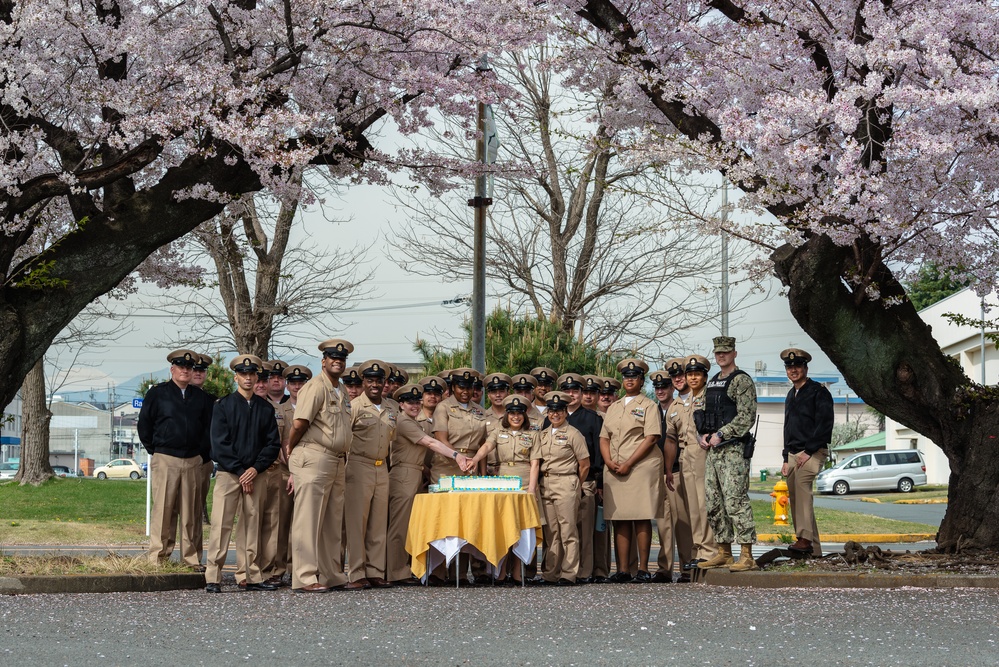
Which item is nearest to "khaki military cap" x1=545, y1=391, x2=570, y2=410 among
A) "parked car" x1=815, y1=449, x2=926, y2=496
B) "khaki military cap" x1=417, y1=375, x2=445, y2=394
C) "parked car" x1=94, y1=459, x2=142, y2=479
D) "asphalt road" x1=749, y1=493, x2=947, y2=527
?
"khaki military cap" x1=417, y1=375, x2=445, y2=394

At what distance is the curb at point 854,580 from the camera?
10.9 metres

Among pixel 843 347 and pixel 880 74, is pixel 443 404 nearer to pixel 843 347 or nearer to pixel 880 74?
pixel 843 347

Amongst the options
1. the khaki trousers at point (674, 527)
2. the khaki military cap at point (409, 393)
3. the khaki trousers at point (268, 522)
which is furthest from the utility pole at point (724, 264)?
the khaki trousers at point (268, 522)

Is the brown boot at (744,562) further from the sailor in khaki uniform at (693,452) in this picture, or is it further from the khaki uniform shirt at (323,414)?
the khaki uniform shirt at (323,414)

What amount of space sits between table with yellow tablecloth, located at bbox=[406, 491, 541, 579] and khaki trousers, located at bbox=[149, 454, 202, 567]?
2.26 m

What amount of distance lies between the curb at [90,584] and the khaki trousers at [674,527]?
16.1 feet

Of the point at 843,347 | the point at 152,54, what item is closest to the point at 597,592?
the point at 843,347

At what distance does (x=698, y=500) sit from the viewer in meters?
12.5

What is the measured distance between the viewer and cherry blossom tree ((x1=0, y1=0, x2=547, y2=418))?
12.5 metres

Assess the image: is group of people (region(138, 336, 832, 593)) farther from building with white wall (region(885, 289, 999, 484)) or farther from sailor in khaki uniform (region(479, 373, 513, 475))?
building with white wall (region(885, 289, 999, 484))

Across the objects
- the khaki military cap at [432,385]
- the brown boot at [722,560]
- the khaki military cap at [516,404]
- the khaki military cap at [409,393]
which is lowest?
the brown boot at [722,560]

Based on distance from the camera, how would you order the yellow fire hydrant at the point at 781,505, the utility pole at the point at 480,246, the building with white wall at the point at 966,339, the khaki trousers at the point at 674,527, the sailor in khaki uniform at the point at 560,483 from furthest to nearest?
1. the building with white wall at the point at 966,339
2. the yellow fire hydrant at the point at 781,505
3. the utility pole at the point at 480,246
4. the khaki trousers at the point at 674,527
5. the sailor in khaki uniform at the point at 560,483

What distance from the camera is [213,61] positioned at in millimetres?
13438

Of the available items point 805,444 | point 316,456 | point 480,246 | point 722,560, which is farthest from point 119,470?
point 805,444
